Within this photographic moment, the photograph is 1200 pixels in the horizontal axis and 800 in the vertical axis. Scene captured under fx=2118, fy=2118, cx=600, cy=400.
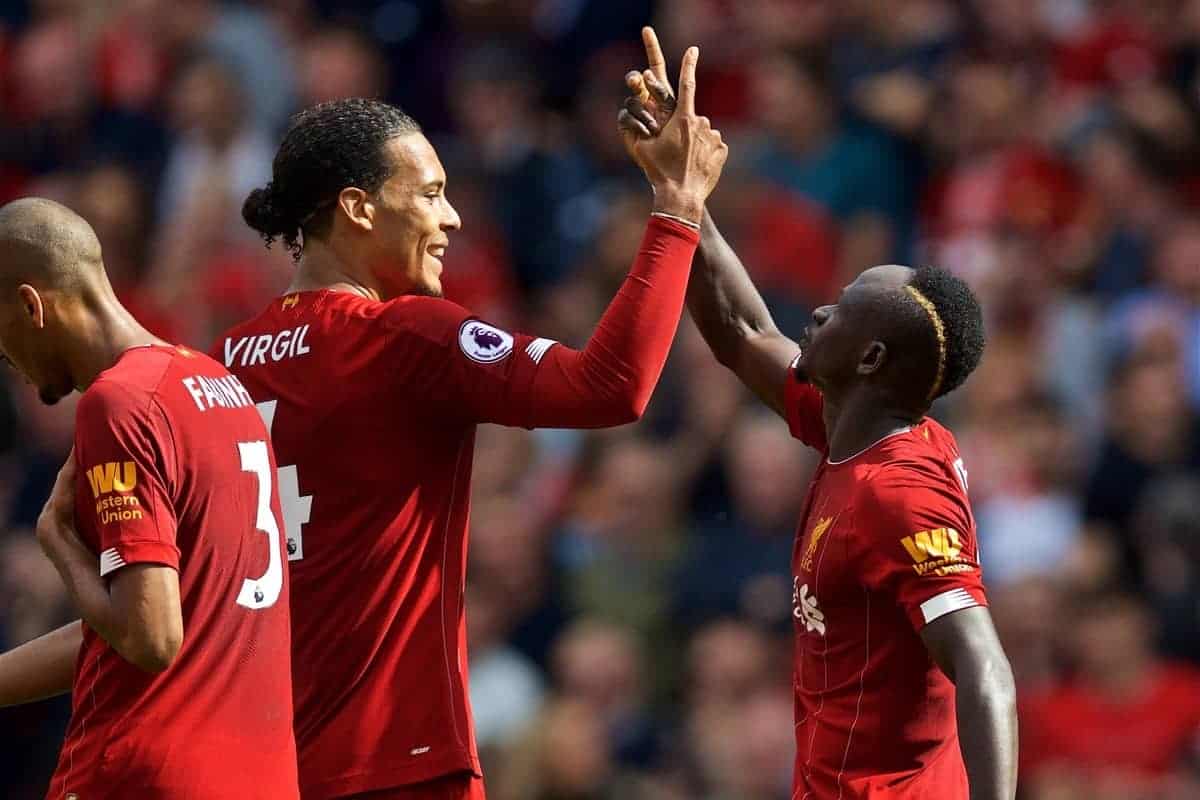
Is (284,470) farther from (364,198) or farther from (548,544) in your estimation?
(548,544)

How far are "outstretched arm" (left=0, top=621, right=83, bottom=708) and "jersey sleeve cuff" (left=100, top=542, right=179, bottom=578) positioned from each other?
2.41 feet

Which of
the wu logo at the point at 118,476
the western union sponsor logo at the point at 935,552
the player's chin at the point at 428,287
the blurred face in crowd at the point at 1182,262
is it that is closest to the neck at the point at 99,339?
the wu logo at the point at 118,476

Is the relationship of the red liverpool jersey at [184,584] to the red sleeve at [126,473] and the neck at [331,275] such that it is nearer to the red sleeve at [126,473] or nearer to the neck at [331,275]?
the red sleeve at [126,473]

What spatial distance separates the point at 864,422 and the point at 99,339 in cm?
172

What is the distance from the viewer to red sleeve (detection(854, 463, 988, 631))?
4457mm

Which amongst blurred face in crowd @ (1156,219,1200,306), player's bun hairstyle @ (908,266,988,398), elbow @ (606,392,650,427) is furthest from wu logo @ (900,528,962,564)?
blurred face in crowd @ (1156,219,1200,306)

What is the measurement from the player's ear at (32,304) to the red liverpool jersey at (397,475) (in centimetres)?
60

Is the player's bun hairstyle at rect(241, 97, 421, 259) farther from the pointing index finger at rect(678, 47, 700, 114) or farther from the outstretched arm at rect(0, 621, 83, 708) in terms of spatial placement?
the outstretched arm at rect(0, 621, 83, 708)

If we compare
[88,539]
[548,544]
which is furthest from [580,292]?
[88,539]

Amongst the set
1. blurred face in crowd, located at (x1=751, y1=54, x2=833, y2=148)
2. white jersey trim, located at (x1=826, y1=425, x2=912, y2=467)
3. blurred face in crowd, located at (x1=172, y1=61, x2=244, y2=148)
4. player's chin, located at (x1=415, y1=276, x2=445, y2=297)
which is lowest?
white jersey trim, located at (x1=826, y1=425, x2=912, y2=467)

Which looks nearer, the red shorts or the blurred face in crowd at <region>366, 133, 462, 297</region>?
the red shorts

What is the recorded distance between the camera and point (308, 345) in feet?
15.7

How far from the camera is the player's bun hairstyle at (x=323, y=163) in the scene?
4.93 meters

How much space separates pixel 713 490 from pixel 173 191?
4.35 meters
